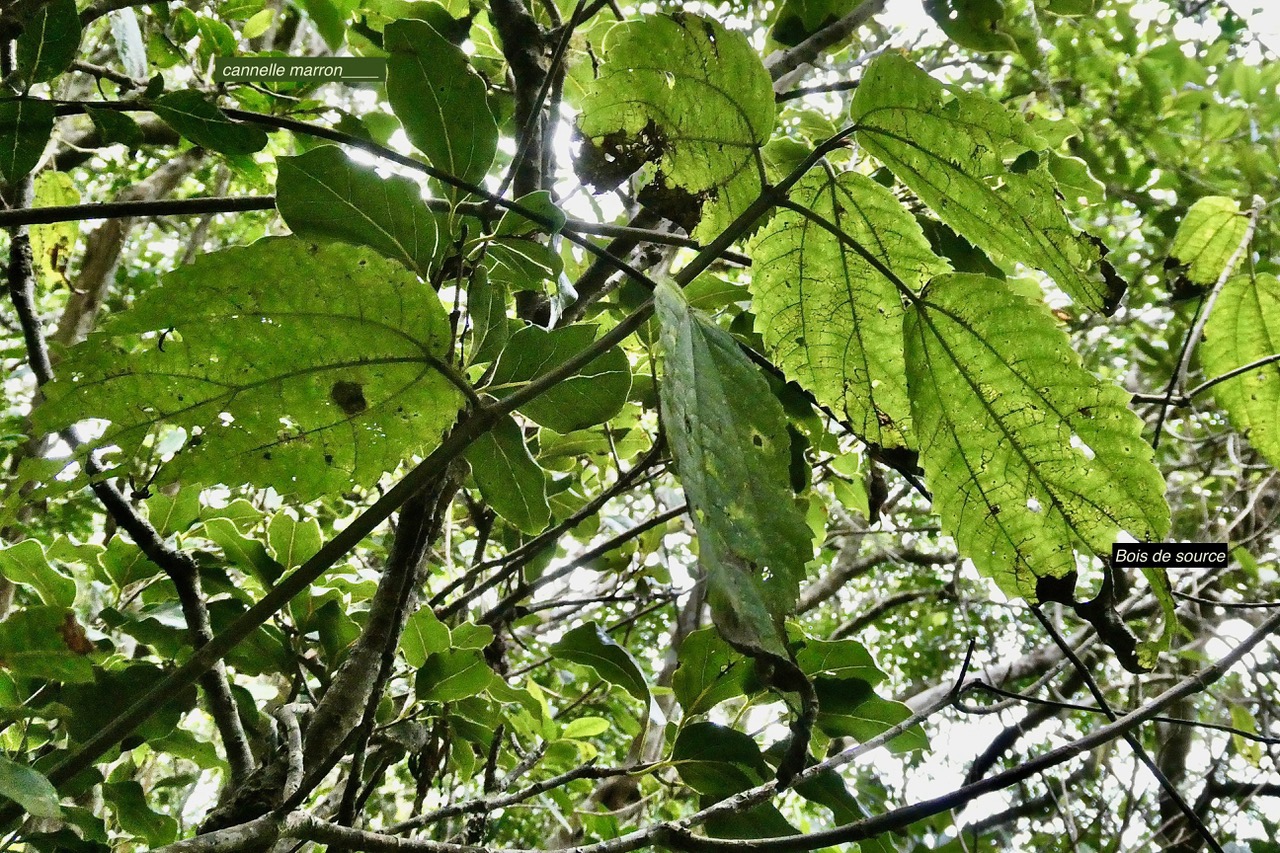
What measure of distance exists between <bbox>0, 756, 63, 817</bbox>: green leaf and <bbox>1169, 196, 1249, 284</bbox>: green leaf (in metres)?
1.25

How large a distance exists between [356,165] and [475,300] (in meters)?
0.11

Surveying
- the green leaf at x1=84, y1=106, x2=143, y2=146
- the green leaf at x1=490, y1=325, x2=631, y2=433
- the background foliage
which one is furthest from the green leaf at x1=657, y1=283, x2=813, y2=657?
the green leaf at x1=84, y1=106, x2=143, y2=146

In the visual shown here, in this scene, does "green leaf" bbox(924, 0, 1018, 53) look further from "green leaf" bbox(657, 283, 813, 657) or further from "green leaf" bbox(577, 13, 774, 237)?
"green leaf" bbox(657, 283, 813, 657)

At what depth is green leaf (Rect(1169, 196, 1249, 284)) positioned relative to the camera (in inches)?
39.9

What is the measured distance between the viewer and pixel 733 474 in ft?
1.19

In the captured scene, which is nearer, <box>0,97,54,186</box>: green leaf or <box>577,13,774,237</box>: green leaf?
<box>577,13,774,237</box>: green leaf

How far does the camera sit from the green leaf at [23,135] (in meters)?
0.63

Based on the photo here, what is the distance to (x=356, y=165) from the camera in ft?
1.56

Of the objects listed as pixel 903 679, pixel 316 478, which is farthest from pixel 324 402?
pixel 903 679

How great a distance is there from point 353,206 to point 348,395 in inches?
4.6

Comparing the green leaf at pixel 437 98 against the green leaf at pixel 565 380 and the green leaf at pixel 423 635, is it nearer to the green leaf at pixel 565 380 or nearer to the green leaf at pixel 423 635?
the green leaf at pixel 565 380

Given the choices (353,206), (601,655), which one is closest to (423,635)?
(601,655)

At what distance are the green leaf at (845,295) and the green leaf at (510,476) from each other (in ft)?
0.66

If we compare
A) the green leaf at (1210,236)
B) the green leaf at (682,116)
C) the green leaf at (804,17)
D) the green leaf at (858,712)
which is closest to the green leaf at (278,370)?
the green leaf at (682,116)
